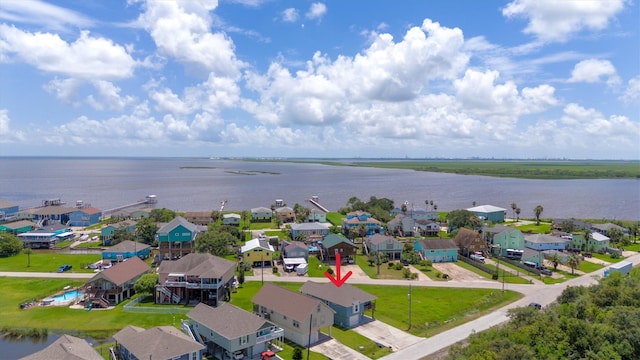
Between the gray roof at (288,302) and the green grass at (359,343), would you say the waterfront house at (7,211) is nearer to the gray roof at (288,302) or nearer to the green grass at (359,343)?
the gray roof at (288,302)

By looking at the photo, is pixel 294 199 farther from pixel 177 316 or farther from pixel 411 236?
pixel 177 316

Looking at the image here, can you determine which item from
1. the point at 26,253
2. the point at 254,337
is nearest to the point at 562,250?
the point at 254,337

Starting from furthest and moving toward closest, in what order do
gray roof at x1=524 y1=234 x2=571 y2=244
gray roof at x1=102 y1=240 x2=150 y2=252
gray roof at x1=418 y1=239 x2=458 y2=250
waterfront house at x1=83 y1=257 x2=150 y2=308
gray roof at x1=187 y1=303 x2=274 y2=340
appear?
gray roof at x1=524 y1=234 x2=571 y2=244 < gray roof at x1=418 y1=239 x2=458 y2=250 < gray roof at x1=102 y1=240 x2=150 y2=252 < waterfront house at x1=83 y1=257 x2=150 y2=308 < gray roof at x1=187 y1=303 x2=274 y2=340

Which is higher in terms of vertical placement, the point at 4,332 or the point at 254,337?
the point at 254,337

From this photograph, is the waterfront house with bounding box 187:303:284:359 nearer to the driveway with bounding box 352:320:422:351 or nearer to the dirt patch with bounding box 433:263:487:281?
the driveway with bounding box 352:320:422:351

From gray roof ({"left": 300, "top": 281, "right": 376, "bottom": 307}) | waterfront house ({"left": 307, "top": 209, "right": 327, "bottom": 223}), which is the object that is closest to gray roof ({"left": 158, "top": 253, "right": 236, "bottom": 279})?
gray roof ({"left": 300, "top": 281, "right": 376, "bottom": 307})

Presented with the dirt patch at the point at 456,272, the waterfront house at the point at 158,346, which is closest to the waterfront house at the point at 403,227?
the dirt patch at the point at 456,272
